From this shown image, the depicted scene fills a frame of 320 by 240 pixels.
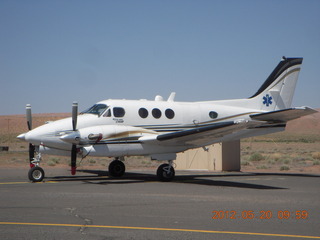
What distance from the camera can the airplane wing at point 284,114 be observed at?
17017 mm

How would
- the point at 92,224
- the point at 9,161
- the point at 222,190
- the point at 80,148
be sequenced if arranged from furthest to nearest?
the point at 9,161
the point at 80,148
the point at 222,190
the point at 92,224

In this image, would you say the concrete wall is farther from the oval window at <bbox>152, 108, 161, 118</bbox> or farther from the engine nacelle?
the engine nacelle

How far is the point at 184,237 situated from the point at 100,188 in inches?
300

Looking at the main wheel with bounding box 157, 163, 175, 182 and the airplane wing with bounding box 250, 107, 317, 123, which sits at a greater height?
the airplane wing with bounding box 250, 107, 317, 123

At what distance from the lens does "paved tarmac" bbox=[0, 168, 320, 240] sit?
7895mm

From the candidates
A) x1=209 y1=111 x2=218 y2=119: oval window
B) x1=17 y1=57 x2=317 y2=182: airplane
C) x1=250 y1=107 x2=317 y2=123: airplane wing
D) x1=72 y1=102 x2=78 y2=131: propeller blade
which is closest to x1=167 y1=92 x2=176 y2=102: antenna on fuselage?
x1=17 y1=57 x2=317 y2=182: airplane

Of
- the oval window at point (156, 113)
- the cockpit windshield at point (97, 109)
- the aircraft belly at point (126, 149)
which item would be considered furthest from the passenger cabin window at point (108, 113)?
the oval window at point (156, 113)

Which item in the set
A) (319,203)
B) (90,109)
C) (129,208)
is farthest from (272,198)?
(90,109)

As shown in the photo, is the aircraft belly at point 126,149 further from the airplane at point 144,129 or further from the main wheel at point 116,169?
the main wheel at point 116,169

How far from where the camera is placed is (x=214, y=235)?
779cm

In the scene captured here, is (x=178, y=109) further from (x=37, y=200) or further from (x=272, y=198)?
(x=37, y=200)

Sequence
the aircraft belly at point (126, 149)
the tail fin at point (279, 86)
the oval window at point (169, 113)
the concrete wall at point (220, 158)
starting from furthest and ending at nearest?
the concrete wall at point (220, 158) → the tail fin at point (279, 86) → the oval window at point (169, 113) → the aircraft belly at point (126, 149)
